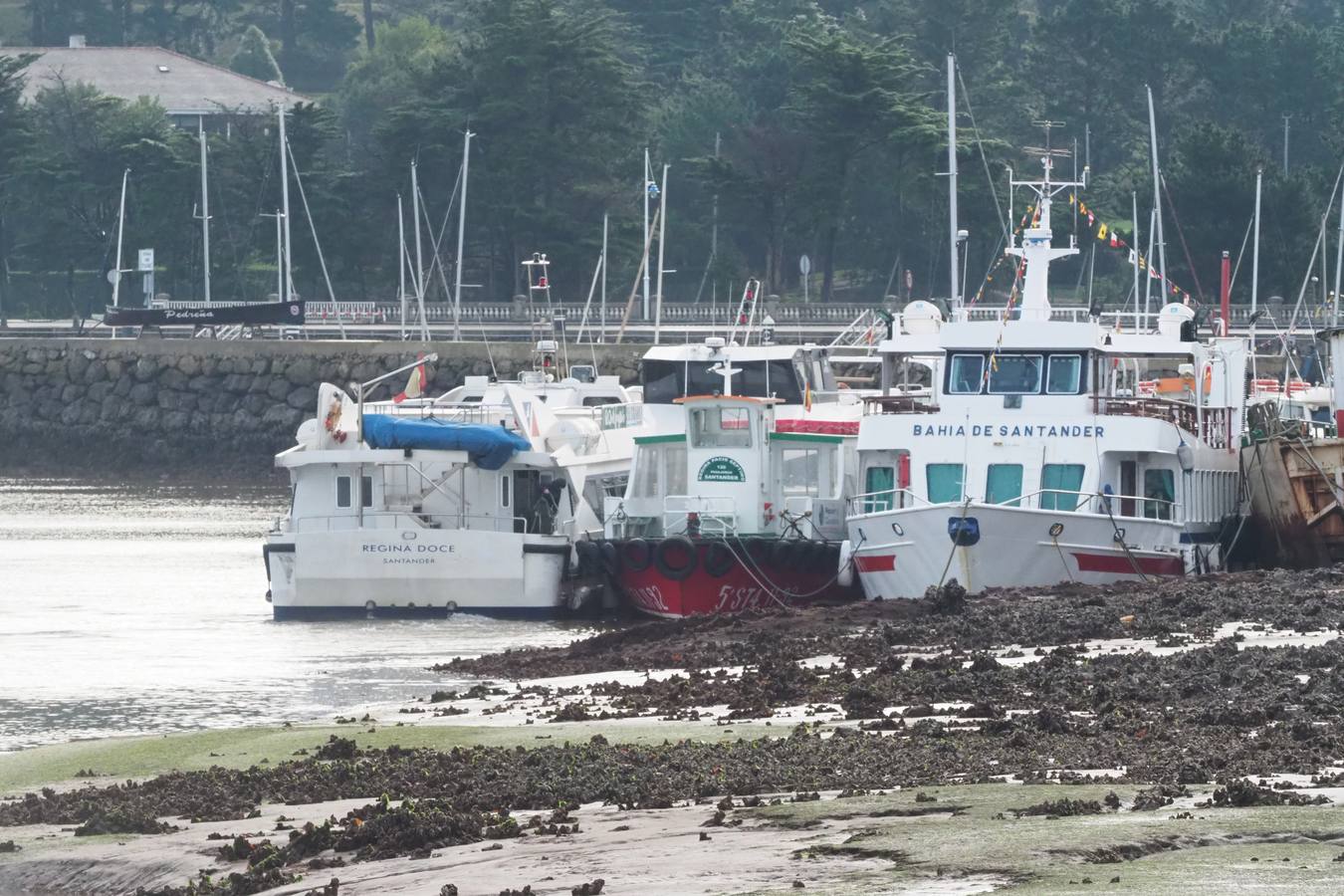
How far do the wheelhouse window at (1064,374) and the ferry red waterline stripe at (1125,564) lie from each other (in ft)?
9.82

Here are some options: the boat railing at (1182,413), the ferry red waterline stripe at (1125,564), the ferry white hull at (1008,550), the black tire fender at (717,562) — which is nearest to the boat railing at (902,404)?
the boat railing at (1182,413)

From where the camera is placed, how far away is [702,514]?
1452 inches

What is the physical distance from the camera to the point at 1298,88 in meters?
110

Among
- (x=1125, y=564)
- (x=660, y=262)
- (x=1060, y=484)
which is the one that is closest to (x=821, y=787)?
(x=1125, y=564)

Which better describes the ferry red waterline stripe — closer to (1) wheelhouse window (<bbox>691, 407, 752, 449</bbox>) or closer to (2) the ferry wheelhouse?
(2) the ferry wheelhouse

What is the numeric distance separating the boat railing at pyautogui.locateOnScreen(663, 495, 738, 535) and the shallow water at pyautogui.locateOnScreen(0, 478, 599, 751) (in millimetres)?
2495

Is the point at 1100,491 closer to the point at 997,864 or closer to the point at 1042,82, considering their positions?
the point at 997,864

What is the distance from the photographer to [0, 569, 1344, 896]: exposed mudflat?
14.0m

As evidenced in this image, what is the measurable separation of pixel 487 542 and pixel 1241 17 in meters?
97.1

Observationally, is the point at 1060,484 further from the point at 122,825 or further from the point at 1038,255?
the point at 122,825

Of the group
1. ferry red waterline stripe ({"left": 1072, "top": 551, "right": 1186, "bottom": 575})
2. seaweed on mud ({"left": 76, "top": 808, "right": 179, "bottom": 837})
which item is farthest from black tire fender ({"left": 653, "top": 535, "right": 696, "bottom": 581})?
seaweed on mud ({"left": 76, "top": 808, "right": 179, "bottom": 837})

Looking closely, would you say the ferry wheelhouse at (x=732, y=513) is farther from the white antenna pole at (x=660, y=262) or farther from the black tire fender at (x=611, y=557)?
the white antenna pole at (x=660, y=262)

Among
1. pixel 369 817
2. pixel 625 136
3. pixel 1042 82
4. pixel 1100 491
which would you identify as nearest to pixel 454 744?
pixel 369 817

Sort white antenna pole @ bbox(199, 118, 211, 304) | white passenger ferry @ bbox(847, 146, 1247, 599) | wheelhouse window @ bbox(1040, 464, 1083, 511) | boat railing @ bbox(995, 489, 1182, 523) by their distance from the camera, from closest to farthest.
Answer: white passenger ferry @ bbox(847, 146, 1247, 599) → boat railing @ bbox(995, 489, 1182, 523) → wheelhouse window @ bbox(1040, 464, 1083, 511) → white antenna pole @ bbox(199, 118, 211, 304)
